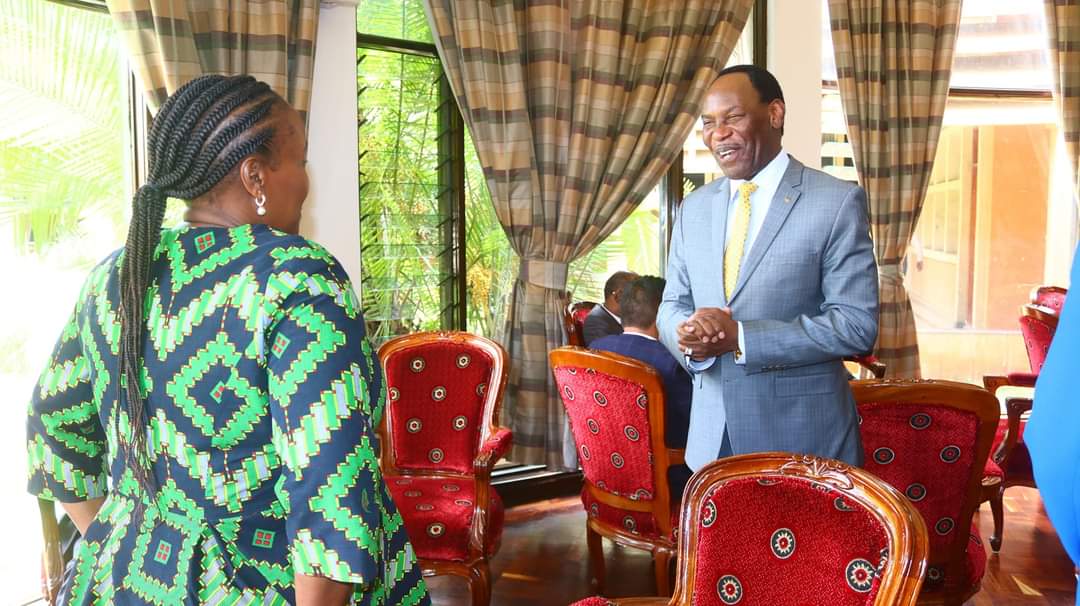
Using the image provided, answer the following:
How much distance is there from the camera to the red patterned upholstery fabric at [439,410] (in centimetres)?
331

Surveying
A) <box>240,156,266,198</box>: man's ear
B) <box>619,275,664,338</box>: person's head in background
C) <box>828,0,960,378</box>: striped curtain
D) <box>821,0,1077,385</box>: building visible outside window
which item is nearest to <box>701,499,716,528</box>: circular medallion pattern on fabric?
<box>240,156,266,198</box>: man's ear

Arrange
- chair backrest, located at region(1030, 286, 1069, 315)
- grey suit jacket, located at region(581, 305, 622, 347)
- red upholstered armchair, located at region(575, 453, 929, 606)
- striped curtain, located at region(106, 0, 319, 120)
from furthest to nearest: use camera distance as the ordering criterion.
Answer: chair backrest, located at region(1030, 286, 1069, 315) → grey suit jacket, located at region(581, 305, 622, 347) → striped curtain, located at region(106, 0, 319, 120) → red upholstered armchair, located at region(575, 453, 929, 606)

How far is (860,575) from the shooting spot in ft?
4.89

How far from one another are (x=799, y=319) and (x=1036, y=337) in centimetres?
260

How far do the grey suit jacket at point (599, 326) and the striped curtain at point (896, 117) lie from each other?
1865 mm

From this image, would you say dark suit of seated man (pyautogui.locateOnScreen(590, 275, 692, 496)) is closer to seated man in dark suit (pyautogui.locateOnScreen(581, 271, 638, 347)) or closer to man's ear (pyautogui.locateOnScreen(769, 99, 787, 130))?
seated man in dark suit (pyautogui.locateOnScreen(581, 271, 638, 347))

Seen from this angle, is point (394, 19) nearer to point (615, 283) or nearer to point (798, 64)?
point (615, 283)

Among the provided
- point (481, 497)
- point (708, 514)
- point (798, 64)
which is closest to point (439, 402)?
point (481, 497)

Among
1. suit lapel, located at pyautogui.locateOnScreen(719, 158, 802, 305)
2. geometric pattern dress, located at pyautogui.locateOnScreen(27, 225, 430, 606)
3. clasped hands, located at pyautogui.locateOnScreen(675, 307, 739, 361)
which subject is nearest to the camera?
geometric pattern dress, located at pyautogui.locateOnScreen(27, 225, 430, 606)

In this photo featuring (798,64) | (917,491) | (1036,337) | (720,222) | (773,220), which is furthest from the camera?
(798,64)

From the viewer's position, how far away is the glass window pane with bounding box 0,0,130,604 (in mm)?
3156

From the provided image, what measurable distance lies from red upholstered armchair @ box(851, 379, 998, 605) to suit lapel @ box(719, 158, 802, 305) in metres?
0.51

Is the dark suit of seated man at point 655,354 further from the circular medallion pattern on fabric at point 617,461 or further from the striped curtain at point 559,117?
the striped curtain at point 559,117

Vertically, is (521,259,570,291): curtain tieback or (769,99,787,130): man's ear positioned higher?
(769,99,787,130): man's ear
